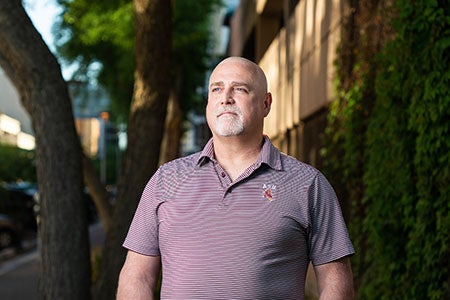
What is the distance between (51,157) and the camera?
725 cm

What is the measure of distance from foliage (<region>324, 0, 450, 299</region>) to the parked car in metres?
15.5

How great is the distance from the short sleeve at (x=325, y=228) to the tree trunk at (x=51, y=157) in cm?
414

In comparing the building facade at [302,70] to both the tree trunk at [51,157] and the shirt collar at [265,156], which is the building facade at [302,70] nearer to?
the tree trunk at [51,157]

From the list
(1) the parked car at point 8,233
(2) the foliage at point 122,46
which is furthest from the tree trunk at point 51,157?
(2) the foliage at point 122,46

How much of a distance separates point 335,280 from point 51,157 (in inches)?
166

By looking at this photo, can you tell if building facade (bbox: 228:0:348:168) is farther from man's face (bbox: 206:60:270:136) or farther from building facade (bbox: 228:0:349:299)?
man's face (bbox: 206:60:270:136)

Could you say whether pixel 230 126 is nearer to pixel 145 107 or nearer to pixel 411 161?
pixel 411 161

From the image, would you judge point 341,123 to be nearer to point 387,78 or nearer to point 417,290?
point 387,78

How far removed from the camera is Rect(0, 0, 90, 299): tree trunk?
7.18 metres

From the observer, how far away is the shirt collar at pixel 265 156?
3.37m

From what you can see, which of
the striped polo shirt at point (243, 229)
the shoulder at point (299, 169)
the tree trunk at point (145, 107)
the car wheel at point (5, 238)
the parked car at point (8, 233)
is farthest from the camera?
the car wheel at point (5, 238)

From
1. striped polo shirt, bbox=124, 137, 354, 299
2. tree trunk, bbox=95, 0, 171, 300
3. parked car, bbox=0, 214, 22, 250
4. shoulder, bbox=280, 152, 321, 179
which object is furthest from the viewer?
parked car, bbox=0, 214, 22, 250

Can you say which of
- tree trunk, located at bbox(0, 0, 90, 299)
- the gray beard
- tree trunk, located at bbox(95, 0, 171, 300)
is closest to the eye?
the gray beard

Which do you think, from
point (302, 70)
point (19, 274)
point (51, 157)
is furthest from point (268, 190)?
point (19, 274)
